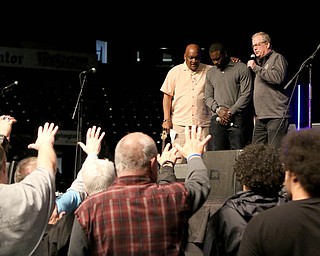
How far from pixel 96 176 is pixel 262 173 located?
0.89m

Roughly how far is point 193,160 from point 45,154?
2.42 feet

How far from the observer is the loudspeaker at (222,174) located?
4.48 m

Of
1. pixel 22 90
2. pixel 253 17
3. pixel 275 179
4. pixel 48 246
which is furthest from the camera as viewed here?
pixel 22 90

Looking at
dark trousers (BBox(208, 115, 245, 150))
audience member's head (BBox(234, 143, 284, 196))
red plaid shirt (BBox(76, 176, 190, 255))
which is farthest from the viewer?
dark trousers (BBox(208, 115, 245, 150))

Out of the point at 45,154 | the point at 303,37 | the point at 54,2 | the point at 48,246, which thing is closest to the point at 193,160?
the point at 45,154

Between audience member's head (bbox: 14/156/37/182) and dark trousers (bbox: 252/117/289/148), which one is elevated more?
dark trousers (bbox: 252/117/289/148)

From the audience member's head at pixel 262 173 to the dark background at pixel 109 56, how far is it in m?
9.30

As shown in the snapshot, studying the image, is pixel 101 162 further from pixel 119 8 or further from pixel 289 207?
pixel 119 8

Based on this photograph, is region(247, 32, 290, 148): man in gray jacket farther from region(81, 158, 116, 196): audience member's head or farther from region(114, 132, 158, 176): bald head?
region(114, 132, 158, 176): bald head

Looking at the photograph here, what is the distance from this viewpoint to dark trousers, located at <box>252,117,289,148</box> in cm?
577

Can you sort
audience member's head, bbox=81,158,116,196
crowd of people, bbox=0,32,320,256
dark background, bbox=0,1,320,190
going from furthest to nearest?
dark background, bbox=0,1,320,190 → audience member's head, bbox=81,158,116,196 → crowd of people, bbox=0,32,320,256

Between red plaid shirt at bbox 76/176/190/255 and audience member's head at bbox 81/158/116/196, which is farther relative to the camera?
audience member's head at bbox 81/158/116/196

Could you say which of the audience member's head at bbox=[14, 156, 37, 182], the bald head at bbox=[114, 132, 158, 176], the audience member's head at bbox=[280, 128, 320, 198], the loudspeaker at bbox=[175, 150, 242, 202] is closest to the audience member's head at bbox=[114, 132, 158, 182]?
the bald head at bbox=[114, 132, 158, 176]

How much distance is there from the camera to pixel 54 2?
1448 cm
